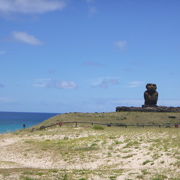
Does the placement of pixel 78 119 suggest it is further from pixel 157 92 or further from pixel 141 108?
pixel 157 92

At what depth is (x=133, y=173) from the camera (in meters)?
21.2

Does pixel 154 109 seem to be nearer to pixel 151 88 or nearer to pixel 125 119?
pixel 151 88

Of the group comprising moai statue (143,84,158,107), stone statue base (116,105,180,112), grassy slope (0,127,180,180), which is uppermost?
moai statue (143,84,158,107)

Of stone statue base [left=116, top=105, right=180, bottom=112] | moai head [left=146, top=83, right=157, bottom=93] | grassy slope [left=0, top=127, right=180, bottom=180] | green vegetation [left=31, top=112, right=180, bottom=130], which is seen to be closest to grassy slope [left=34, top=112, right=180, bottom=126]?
green vegetation [left=31, top=112, right=180, bottom=130]

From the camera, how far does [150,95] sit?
7950 cm

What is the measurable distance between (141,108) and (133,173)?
2298 inches

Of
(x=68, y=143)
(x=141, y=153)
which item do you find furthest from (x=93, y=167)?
(x=68, y=143)

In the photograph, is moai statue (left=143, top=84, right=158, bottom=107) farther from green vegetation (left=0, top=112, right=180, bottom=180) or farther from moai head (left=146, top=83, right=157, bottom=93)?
green vegetation (left=0, top=112, right=180, bottom=180)

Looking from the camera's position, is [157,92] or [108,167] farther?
[157,92]

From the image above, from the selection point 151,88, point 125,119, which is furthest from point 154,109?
point 125,119

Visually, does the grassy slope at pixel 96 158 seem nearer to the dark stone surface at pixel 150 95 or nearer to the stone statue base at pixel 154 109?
the stone statue base at pixel 154 109

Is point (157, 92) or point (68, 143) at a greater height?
point (157, 92)

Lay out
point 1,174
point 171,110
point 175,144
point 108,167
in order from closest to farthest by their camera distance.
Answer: point 1,174, point 108,167, point 175,144, point 171,110

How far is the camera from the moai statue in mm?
79375
